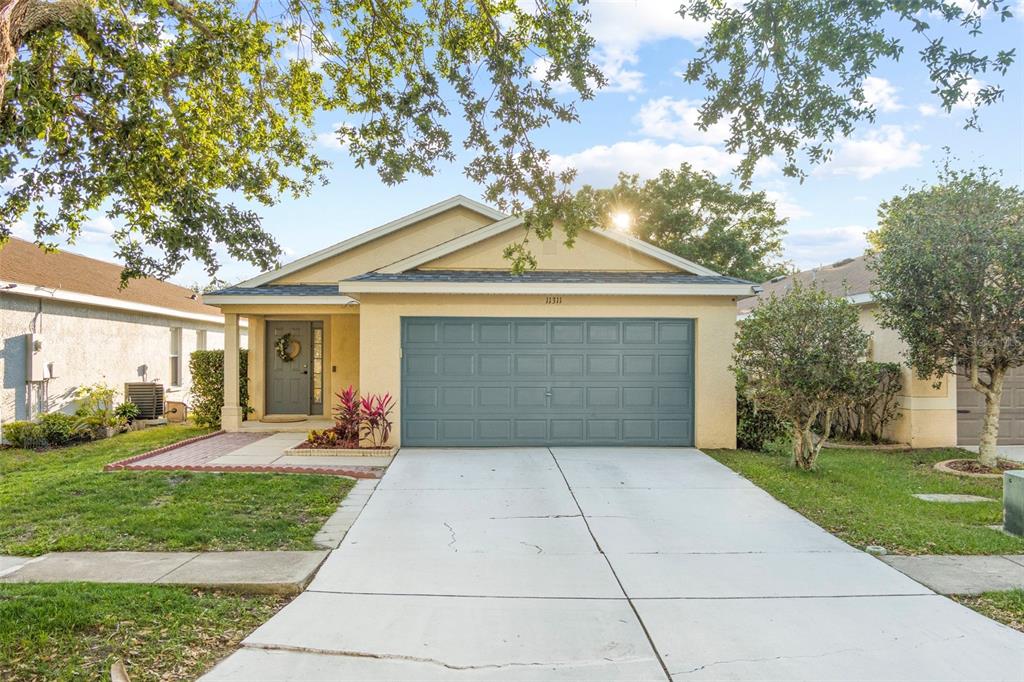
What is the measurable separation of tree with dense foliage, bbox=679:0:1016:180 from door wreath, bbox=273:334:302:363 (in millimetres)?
10783

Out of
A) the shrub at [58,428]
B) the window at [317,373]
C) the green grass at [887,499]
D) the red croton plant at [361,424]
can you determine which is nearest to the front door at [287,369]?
the window at [317,373]

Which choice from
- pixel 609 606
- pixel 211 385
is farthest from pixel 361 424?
pixel 609 606

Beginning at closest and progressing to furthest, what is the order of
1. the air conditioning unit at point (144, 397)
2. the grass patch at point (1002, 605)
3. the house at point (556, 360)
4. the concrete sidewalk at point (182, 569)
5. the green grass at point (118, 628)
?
the green grass at point (118, 628) → the grass patch at point (1002, 605) → the concrete sidewalk at point (182, 569) → the house at point (556, 360) → the air conditioning unit at point (144, 397)

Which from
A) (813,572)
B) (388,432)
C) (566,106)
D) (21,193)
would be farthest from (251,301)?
(813,572)

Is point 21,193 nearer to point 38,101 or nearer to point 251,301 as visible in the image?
point 38,101

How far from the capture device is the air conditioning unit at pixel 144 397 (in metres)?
14.5

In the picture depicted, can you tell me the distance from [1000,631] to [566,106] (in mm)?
5875

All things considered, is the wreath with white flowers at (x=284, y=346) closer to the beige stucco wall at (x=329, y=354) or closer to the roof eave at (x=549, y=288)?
the beige stucco wall at (x=329, y=354)

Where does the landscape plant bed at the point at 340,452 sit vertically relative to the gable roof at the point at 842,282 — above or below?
below

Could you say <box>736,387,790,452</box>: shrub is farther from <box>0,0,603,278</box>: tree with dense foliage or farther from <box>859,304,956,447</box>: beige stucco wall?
<box>0,0,603,278</box>: tree with dense foliage

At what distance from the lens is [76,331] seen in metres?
13.1

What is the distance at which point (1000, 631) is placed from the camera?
3930 millimetres

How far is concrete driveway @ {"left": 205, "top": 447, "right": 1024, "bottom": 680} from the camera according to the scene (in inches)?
137

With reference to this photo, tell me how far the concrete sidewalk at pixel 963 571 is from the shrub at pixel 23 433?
13632 mm
